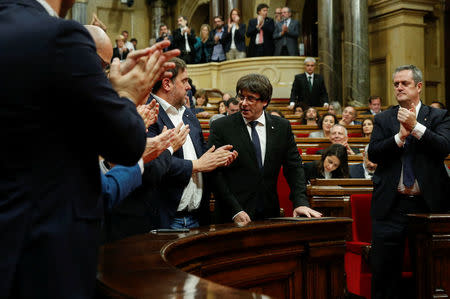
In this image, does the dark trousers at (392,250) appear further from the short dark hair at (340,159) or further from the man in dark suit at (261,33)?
the man in dark suit at (261,33)

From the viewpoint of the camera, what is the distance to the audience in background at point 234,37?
12.5 metres

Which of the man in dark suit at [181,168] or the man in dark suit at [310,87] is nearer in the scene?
the man in dark suit at [181,168]

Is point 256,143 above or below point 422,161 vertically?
above

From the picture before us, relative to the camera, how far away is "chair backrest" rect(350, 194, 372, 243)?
381 centimetres

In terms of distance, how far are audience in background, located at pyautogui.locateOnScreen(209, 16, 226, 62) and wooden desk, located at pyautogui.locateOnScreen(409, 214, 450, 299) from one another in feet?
34.3

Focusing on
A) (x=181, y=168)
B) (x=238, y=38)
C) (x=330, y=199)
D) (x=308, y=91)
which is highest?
(x=238, y=38)

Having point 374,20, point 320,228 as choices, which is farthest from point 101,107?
point 374,20

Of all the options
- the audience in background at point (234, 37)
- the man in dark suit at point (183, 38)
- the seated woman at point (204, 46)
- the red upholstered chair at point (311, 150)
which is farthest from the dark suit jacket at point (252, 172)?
the seated woman at point (204, 46)

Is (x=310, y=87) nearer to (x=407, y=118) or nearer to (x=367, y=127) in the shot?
(x=367, y=127)

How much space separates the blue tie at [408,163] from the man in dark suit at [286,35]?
8718 mm

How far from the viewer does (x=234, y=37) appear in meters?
12.9

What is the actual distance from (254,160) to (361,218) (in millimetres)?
1219

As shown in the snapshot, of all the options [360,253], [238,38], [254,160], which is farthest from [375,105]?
[254,160]

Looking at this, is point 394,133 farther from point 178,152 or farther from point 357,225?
point 178,152
